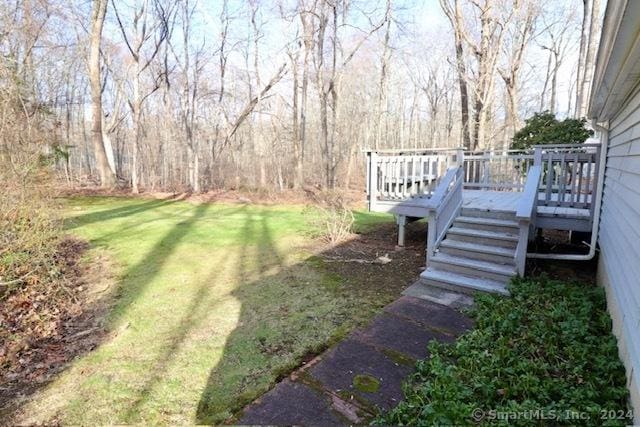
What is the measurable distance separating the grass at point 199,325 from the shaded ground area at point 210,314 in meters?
0.01

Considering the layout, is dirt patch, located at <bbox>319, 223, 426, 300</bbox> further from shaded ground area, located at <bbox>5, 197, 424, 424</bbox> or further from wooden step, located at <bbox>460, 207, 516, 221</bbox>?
wooden step, located at <bbox>460, 207, 516, 221</bbox>

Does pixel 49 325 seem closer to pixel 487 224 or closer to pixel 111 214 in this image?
pixel 487 224

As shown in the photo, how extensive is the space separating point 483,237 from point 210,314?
11.6ft

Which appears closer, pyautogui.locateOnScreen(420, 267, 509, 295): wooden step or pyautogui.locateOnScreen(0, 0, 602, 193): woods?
pyautogui.locateOnScreen(420, 267, 509, 295): wooden step

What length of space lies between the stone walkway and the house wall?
1.23m

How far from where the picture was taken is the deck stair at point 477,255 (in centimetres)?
427

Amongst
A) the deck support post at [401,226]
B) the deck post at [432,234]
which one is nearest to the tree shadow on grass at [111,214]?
the deck support post at [401,226]

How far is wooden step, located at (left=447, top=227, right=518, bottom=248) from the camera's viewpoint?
462 cm

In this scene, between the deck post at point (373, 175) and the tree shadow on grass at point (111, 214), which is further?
the tree shadow on grass at point (111, 214)

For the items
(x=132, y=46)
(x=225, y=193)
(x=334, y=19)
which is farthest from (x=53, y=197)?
(x=334, y=19)

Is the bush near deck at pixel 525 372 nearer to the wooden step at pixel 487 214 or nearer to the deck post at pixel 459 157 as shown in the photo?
the wooden step at pixel 487 214

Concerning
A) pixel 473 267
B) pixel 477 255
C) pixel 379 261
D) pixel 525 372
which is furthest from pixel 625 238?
pixel 379 261

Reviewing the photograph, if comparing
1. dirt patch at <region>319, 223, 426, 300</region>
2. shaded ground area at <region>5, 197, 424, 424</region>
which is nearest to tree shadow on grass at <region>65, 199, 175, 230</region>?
shaded ground area at <region>5, 197, 424, 424</region>

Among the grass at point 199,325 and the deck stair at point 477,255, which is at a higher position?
the deck stair at point 477,255
